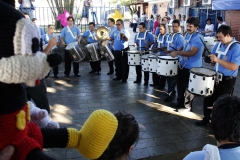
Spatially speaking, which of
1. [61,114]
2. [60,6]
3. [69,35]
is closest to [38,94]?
[61,114]

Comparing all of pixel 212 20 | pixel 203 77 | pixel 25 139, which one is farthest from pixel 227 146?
pixel 212 20

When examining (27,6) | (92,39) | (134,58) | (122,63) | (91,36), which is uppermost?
(27,6)

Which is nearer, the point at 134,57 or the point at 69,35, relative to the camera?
the point at 134,57

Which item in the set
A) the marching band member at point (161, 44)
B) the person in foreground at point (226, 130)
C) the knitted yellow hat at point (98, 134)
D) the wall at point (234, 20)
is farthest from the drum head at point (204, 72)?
the wall at point (234, 20)

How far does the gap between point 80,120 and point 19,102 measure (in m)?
3.72

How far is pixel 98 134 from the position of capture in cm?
129

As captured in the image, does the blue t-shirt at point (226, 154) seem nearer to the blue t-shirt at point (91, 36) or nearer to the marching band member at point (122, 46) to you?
the marching band member at point (122, 46)

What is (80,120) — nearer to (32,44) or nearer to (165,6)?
(32,44)

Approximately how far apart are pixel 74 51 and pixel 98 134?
688cm

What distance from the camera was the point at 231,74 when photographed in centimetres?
404

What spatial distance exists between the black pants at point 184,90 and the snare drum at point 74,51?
386 cm

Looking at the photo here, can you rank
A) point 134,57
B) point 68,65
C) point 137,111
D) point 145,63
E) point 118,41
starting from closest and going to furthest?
1. point 137,111
2. point 145,63
3. point 134,57
4. point 118,41
5. point 68,65

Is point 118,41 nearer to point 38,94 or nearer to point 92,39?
point 92,39

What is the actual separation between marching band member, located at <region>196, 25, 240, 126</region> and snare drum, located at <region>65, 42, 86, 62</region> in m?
4.88
